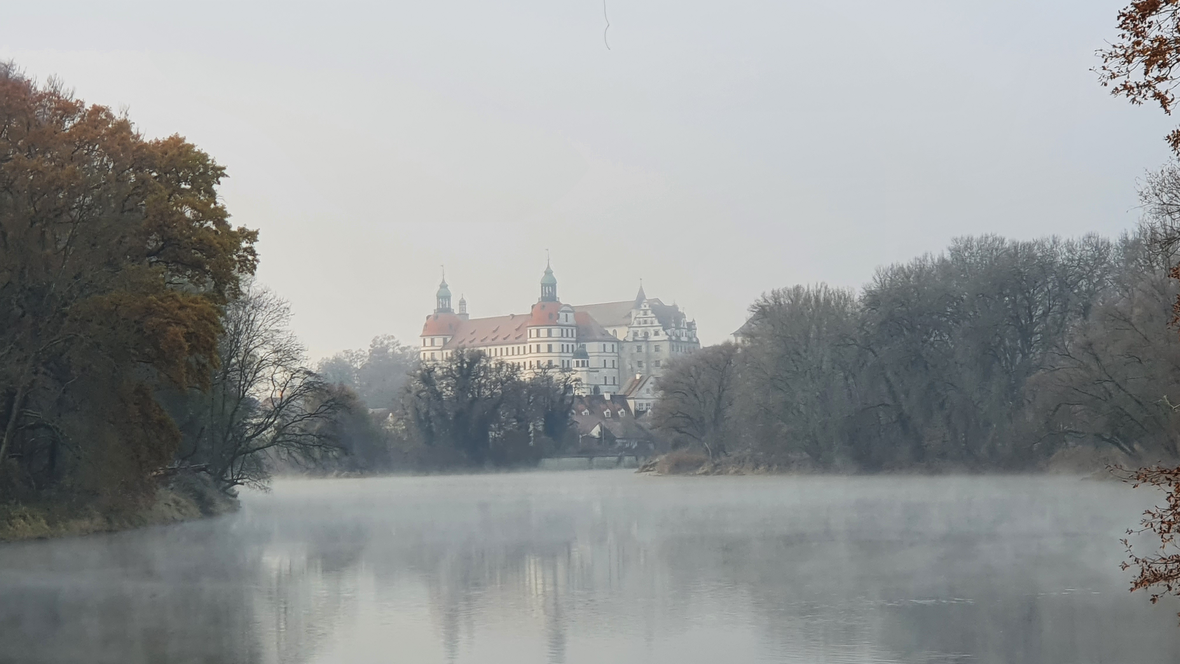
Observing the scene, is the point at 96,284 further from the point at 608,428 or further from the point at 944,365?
the point at 608,428

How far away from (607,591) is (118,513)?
60.3 ft

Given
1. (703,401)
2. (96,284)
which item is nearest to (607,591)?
(96,284)

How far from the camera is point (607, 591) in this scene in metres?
18.4

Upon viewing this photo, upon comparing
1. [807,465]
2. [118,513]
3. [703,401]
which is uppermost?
[703,401]

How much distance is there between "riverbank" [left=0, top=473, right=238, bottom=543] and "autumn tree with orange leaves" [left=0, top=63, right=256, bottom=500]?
0.97 meters

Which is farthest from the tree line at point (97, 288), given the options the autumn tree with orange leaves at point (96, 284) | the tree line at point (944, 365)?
the tree line at point (944, 365)

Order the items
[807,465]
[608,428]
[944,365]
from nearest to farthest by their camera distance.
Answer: [944,365], [807,465], [608,428]

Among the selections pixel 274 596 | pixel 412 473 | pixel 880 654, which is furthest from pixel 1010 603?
pixel 412 473

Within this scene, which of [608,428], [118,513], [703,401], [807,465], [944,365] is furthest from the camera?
[608,428]

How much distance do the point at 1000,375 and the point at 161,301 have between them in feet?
137

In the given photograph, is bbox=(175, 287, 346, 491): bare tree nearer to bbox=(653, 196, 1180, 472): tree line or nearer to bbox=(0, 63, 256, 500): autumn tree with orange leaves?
bbox=(0, 63, 256, 500): autumn tree with orange leaves

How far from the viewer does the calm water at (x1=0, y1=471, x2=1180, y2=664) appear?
13305mm

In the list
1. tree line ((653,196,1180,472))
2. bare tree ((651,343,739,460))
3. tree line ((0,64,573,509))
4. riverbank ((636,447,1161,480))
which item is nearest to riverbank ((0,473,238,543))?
tree line ((0,64,573,509))

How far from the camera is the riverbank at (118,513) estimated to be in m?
28.7
